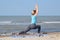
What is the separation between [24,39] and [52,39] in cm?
171

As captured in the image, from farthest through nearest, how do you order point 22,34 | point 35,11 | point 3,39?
point 22,34
point 35,11
point 3,39

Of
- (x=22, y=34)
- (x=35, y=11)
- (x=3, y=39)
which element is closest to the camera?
(x=3, y=39)

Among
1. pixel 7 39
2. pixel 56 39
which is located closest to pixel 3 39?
pixel 7 39

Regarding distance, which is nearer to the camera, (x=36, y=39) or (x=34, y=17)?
(x=36, y=39)

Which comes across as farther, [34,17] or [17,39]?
[34,17]

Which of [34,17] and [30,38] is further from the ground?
[34,17]

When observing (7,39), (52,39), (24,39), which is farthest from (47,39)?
(7,39)

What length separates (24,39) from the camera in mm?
13906

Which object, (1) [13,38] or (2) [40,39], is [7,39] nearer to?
(1) [13,38]

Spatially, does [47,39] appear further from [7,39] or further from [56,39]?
[7,39]

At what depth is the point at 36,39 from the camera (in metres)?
13.8

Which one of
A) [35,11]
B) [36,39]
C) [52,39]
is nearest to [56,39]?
[52,39]

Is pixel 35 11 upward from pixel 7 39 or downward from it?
upward

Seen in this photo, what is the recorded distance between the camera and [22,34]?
52.6 ft
